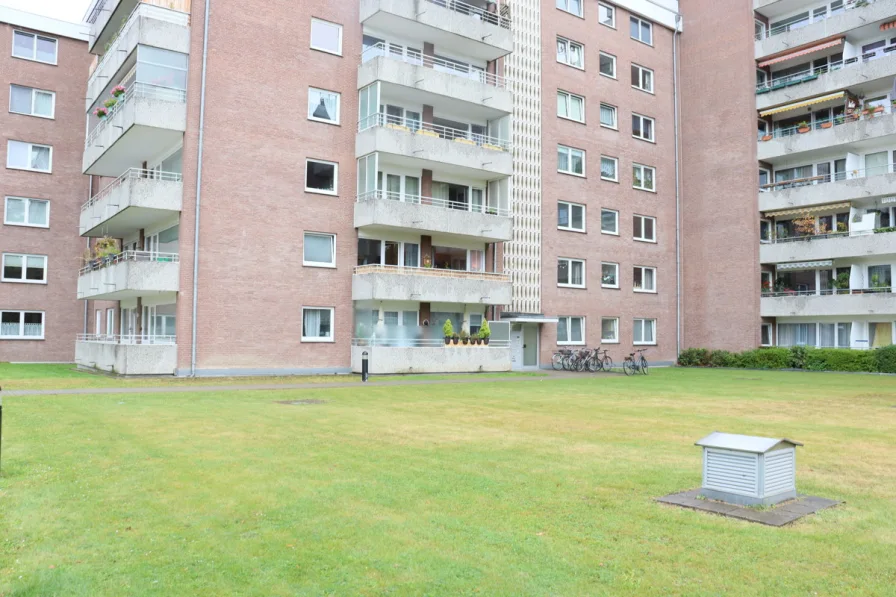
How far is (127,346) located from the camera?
24359 mm

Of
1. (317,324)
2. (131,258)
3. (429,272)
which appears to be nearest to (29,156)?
(131,258)

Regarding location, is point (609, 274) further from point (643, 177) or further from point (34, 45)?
point (34, 45)

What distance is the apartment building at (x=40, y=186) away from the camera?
34875 millimetres

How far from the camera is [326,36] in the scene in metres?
28.8

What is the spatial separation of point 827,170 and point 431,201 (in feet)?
75.5

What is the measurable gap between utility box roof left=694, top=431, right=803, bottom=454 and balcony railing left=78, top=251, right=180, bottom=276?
72.4 feet

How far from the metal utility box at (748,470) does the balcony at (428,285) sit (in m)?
21.1

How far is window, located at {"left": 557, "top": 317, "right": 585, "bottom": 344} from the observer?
3566 centimetres

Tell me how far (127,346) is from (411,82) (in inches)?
591

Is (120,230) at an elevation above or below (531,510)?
A: above

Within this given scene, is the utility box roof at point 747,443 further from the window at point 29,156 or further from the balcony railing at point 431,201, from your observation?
the window at point 29,156

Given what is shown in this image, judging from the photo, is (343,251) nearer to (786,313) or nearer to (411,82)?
(411,82)

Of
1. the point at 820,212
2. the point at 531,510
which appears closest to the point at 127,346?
the point at 531,510

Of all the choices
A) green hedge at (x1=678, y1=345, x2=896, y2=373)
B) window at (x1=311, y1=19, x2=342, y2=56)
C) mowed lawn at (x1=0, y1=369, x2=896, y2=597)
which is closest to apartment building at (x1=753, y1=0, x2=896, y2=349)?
green hedge at (x1=678, y1=345, x2=896, y2=373)
